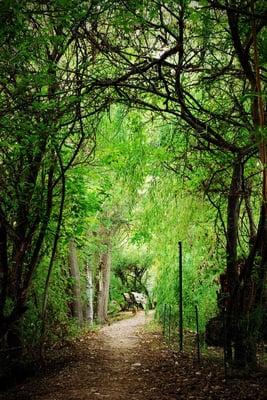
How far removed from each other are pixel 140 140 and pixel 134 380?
3.53 m

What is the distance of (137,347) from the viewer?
9.43 meters

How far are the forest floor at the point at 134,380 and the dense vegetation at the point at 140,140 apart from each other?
591 millimetres

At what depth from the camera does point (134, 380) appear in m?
5.66

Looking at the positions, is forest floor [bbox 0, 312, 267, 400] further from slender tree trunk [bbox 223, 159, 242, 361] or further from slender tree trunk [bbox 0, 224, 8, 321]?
slender tree trunk [bbox 0, 224, 8, 321]

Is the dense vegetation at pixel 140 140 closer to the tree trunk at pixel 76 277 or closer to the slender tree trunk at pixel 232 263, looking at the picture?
the slender tree trunk at pixel 232 263

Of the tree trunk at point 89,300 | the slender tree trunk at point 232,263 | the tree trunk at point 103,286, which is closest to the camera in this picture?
the slender tree trunk at point 232,263

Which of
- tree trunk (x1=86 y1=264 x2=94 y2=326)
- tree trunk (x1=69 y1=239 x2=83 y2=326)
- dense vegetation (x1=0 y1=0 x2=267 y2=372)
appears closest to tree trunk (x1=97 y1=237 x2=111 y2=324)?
tree trunk (x1=86 y1=264 x2=94 y2=326)

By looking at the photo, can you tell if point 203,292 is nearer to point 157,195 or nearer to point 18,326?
point 157,195

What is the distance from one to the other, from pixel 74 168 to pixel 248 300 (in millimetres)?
3250

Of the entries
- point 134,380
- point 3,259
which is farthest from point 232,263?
point 3,259

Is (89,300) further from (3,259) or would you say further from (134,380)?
(3,259)

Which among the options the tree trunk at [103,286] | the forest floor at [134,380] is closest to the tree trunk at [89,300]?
the tree trunk at [103,286]

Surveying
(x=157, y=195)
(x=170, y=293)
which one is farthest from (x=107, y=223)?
(x=157, y=195)

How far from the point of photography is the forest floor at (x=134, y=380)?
452 centimetres
